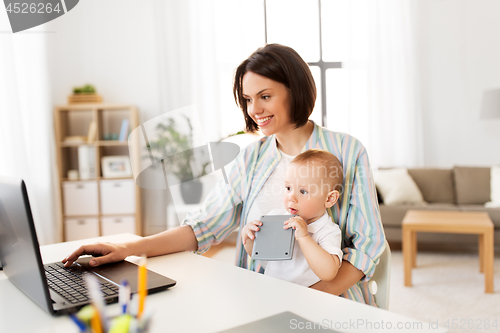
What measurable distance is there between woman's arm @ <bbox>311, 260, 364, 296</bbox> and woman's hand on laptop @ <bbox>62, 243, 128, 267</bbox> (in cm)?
50

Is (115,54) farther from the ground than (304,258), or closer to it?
farther from the ground

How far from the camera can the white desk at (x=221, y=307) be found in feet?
Result: 2.43

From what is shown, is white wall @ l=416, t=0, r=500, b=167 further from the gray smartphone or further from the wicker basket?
the gray smartphone

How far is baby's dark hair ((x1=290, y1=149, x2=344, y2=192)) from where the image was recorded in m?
1.19

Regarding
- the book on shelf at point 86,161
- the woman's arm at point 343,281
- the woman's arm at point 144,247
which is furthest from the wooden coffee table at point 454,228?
the book on shelf at point 86,161

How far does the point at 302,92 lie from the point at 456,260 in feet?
9.83

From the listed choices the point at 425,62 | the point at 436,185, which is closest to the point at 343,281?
the point at 436,185

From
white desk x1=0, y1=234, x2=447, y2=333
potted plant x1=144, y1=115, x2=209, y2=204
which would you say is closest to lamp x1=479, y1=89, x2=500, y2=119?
potted plant x1=144, y1=115, x2=209, y2=204

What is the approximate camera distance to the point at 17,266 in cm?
90

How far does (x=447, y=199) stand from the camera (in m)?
4.31

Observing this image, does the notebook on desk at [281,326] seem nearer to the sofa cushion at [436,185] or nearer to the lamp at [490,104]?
the sofa cushion at [436,185]

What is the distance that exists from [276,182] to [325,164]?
0.77 feet

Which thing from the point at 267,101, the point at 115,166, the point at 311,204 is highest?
the point at 267,101

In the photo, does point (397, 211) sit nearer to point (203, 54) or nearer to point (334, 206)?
point (203, 54)
